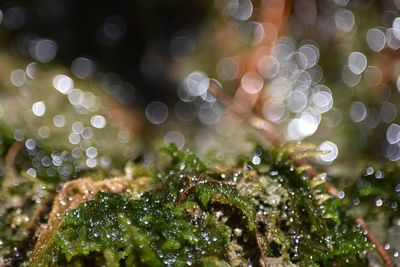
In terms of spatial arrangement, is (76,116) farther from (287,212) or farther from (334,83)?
(334,83)

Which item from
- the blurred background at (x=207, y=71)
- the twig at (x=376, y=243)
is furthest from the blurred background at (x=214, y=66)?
the twig at (x=376, y=243)

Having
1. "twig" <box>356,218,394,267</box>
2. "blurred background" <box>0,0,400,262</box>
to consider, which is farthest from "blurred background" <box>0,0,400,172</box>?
"twig" <box>356,218,394,267</box>

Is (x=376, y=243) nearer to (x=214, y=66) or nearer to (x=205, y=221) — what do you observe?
(x=205, y=221)

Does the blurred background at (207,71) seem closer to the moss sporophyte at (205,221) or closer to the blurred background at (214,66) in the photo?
the blurred background at (214,66)

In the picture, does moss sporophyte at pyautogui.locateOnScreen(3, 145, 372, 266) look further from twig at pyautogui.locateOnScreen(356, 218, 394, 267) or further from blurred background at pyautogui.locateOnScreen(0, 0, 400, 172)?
blurred background at pyautogui.locateOnScreen(0, 0, 400, 172)

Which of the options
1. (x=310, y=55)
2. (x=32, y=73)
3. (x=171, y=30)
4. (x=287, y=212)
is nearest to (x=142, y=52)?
(x=171, y=30)

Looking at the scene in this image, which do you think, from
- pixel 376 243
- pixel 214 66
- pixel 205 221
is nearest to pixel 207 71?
pixel 214 66
